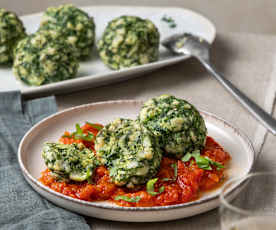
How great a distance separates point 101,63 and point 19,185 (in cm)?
186

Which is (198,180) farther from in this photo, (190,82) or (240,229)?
(190,82)

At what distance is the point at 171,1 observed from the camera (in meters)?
7.56

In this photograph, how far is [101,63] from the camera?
412cm

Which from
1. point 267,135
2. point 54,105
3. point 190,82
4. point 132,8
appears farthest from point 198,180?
point 132,8

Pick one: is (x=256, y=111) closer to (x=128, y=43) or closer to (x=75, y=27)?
(x=128, y=43)

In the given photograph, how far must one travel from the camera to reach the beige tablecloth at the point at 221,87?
343 cm

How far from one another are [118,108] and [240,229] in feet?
5.61

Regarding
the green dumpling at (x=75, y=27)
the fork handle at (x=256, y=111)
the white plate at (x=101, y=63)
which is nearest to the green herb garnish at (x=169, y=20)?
the white plate at (x=101, y=63)

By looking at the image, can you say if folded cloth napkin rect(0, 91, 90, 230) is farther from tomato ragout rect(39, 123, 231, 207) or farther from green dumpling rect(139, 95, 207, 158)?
green dumpling rect(139, 95, 207, 158)

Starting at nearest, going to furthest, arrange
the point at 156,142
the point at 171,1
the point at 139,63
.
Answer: the point at 156,142, the point at 139,63, the point at 171,1

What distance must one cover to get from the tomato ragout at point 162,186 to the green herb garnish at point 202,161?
2 centimetres

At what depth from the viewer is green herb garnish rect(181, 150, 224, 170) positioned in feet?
7.63

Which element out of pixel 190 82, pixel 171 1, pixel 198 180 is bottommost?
pixel 171 1

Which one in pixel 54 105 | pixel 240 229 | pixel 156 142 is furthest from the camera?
pixel 54 105
